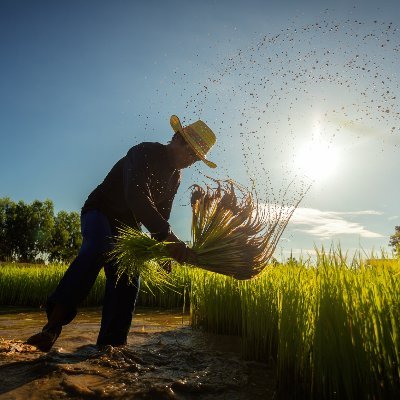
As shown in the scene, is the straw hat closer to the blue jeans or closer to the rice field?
the blue jeans

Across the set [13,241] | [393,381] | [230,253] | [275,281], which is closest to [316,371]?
[393,381]

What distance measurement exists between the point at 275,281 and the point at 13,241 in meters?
42.5

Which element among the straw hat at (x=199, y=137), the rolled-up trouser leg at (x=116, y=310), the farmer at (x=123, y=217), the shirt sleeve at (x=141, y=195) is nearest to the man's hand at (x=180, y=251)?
the farmer at (x=123, y=217)

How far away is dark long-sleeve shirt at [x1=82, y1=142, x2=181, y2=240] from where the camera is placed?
2.78 metres

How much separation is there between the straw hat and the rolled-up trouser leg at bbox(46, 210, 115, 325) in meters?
0.90

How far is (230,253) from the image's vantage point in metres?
2.71

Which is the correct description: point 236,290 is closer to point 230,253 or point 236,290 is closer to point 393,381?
point 230,253

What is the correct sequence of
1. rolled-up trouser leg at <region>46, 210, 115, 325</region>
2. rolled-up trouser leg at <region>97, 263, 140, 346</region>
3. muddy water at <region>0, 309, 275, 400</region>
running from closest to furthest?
muddy water at <region>0, 309, 275, 400</region>
rolled-up trouser leg at <region>46, 210, 115, 325</region>
rolled-up trouser leg at <region>97, 263, 140, 346</region>

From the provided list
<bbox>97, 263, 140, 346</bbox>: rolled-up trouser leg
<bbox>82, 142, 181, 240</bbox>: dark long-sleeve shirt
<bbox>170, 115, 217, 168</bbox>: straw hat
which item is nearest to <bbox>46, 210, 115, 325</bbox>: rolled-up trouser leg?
<bbox>82, 142, 181, 240</bbox>: dark long-sleeve shirt

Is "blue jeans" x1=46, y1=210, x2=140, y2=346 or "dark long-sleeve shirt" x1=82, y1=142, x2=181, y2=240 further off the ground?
"dark long-sleeve shirt" x1=82, y1=142, x2=181, y2=240

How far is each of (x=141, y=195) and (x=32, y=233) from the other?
140ft

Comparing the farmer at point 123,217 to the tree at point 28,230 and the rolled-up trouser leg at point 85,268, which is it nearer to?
the rolled-up trouser leg at point 85,268

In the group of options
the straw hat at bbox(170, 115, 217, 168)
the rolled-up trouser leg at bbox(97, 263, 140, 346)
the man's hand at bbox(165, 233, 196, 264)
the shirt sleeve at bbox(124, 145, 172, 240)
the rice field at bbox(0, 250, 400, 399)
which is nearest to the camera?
the rice field at bbox(0, 250, 400, 399)

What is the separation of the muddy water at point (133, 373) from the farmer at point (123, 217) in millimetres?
227
